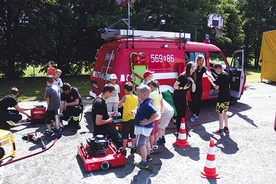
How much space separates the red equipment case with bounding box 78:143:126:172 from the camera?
4.44 m

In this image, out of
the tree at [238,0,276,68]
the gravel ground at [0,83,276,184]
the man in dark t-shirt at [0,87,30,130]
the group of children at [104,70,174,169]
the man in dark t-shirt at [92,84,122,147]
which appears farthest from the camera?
the tree at [238,0,276,68]

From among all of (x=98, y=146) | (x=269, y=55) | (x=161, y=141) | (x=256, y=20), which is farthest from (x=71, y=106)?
(x=256, y=20)

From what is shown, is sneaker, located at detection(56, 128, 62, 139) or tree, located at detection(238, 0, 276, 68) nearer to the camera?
sneaker, located at detection(56, 128, 62, 139)

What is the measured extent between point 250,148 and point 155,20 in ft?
50.2

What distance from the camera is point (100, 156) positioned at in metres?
4.65

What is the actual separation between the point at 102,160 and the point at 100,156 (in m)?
0.17

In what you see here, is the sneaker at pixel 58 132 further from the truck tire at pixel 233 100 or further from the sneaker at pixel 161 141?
the truck tire at pixel 233 100

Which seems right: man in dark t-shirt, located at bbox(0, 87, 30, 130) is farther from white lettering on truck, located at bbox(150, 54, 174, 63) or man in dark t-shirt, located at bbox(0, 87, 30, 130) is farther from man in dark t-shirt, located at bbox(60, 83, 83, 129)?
white lettering on truck, located at bbox(150, 54, 174, 63)

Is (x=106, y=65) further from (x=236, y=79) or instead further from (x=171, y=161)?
(x=236, y=79)

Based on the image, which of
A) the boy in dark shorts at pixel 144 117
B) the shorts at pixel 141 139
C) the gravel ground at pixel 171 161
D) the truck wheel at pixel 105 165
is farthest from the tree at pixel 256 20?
the truck wheel at pixel 105 165

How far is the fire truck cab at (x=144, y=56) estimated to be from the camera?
700 cm

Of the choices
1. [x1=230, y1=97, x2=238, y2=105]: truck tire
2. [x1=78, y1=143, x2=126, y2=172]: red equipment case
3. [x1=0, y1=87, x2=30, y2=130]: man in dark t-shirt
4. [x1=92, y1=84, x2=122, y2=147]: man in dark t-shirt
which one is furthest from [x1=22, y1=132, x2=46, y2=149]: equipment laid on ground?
[x1=230, y1=97, x2=238, y2=105]: truck tire

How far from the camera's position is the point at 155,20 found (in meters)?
19.3

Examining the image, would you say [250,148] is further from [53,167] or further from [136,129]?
[53,167]
